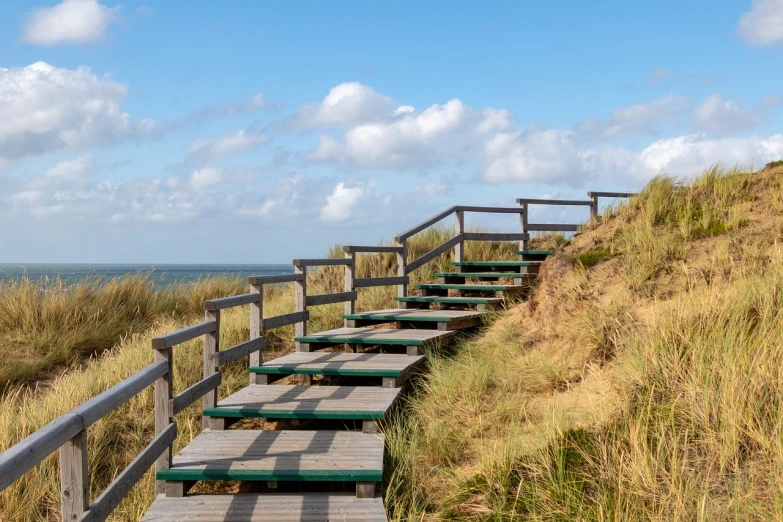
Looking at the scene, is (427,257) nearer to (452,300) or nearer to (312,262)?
(452,300)

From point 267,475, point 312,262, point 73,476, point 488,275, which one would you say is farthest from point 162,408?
point 488,275

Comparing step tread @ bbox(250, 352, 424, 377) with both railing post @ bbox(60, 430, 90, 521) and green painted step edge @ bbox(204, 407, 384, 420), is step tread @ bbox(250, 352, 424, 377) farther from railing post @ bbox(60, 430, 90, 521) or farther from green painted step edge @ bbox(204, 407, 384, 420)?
railing post @ bbox(60, 430, 90, 521)

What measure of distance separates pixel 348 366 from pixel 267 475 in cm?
292

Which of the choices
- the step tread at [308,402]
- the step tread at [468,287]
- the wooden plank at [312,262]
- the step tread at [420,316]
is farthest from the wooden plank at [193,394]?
the step tread at [468,287]

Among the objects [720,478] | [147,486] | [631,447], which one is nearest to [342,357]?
[147,486]

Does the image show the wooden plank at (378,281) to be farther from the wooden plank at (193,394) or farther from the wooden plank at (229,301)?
the wooden plank at (193,394)

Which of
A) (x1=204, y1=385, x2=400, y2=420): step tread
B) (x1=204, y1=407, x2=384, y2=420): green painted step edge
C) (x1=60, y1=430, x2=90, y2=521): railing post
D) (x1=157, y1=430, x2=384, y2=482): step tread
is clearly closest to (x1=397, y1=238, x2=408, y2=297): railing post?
(x1=204, y1=385, x2=400, y2=420): step tread

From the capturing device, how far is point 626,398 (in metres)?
5.80

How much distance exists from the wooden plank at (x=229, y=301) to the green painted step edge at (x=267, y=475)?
175 centimetres

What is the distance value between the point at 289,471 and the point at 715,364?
3.67m

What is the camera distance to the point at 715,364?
5.67 metres

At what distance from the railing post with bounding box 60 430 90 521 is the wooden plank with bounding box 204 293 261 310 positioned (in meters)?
2.84

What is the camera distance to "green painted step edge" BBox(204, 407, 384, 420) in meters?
6.80

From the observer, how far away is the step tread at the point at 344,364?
8211mm
